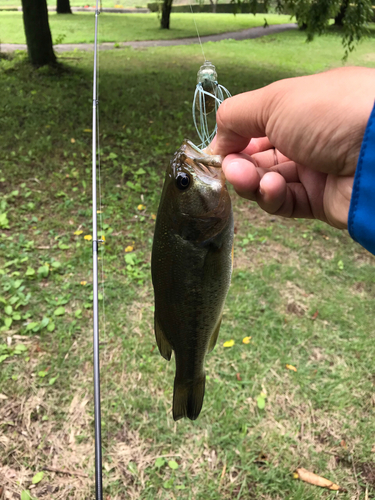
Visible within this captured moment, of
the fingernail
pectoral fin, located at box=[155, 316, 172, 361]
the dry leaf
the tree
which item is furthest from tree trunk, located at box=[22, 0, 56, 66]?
the dry leaf

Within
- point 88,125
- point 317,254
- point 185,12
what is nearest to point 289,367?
point 317,254

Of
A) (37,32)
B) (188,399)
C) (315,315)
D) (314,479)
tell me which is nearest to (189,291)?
(188,399)

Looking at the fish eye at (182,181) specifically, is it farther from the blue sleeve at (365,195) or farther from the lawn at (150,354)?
the lawn at (150,354)

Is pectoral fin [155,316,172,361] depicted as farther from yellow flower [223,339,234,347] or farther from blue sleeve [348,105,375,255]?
yellow flower [223,339,234,347]

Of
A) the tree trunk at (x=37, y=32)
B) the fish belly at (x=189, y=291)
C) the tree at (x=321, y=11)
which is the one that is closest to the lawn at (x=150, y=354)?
the fish belly at (x=189, y=291)

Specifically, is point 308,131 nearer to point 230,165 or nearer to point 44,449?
point 230,165
